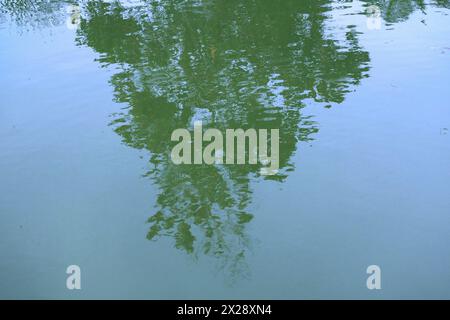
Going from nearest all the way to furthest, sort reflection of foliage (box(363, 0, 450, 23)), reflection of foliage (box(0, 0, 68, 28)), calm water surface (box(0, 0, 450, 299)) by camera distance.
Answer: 1. calm water surface (box(0, 0, 450, 299))
2. reflection of foliage (box(363, 0, 450, 23))
3. reflection of foliage (box(0, 0, 68, 28))

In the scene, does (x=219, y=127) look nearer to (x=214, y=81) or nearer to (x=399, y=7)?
(x=214, y=81)

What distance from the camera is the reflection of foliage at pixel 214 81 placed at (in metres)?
6.25

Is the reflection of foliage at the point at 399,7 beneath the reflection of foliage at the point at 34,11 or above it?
beneath

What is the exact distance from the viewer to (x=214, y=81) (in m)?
8.88

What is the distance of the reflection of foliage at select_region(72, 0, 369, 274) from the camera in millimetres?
6246

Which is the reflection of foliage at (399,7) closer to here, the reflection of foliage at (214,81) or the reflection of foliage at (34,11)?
the reflection of foliage at (214,81)

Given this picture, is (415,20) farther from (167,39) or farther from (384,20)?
(167,39)

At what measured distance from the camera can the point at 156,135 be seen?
7711 millimetres

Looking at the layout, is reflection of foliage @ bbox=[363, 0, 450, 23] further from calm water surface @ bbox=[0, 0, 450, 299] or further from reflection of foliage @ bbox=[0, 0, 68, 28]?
reflection of foliage @ bbox=[0, 0, 68, 28]

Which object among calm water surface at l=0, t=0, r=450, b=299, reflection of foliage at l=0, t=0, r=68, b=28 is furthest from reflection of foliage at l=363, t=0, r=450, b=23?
reflection of foliage at l=0, t=0, r=68, b=28

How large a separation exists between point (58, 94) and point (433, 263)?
667cm

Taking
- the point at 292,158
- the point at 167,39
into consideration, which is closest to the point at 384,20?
the point at 167,39

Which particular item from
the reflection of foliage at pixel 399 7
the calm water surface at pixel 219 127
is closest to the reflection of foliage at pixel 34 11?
the calm water surface at pixel 219 127

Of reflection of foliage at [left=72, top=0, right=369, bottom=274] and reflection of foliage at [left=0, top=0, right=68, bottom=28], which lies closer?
reflection of foliage at [left=72, top=0, right=369, bottom=274]
